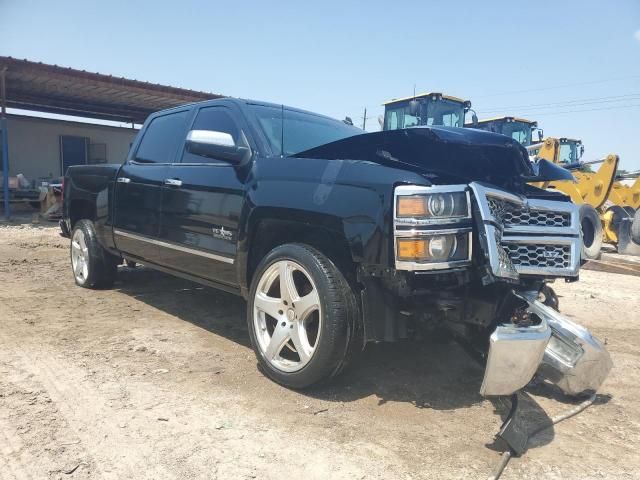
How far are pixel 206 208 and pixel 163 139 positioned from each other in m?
1.30

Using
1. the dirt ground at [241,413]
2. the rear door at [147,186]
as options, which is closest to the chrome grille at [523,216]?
the dirt ground at [241,413]

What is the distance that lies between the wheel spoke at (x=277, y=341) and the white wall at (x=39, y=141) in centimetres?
1730

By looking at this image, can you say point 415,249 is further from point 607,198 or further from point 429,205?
point 607,198

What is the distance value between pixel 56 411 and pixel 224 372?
996 mm

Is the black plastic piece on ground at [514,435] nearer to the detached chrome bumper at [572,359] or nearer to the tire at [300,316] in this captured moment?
the detached chrome bumper at [572,359]

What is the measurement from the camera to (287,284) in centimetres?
305

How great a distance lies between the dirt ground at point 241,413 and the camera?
2.26m

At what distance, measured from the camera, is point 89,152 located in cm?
2058

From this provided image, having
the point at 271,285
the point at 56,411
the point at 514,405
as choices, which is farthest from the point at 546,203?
the point at 56,411

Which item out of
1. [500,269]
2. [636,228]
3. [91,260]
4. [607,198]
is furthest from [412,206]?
[607,198]

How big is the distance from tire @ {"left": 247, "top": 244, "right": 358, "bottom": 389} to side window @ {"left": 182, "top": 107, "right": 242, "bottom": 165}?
41.0 inches

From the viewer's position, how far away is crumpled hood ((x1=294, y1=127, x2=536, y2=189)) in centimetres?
277

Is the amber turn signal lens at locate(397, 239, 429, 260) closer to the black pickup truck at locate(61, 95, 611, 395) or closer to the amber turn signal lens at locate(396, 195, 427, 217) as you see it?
the black pickup truck at locate(61, 95, 611, 395)

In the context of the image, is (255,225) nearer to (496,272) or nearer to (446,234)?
(446,234)
